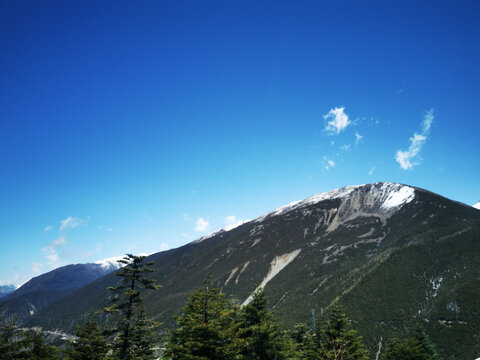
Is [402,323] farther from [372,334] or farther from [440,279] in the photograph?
[440,279]

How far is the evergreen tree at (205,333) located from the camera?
1722 cm

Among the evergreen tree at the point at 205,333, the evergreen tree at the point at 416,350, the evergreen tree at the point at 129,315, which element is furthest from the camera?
the evergreen tree at the point at 416,350

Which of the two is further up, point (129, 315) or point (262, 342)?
point (129, 315)

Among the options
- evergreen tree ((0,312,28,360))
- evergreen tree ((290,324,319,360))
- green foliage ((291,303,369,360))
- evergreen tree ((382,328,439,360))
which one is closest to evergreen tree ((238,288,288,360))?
green foliage ((291,303,369,360))

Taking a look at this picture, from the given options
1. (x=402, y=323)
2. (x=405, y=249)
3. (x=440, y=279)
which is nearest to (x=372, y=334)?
(x=402, y=323)

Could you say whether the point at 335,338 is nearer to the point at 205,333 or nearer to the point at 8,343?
the point at 205,333

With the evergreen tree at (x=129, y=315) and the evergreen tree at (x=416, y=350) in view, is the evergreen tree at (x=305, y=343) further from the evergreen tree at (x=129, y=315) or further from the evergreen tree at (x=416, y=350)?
the evergreen tree at (x=129, y=315)

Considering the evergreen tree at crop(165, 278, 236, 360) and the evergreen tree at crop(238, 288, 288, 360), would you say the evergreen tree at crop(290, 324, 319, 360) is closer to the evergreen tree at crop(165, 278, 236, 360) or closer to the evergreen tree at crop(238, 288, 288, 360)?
the evergreen tree at crop(238, 288, 288, 360)

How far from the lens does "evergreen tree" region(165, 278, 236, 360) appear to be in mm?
17219

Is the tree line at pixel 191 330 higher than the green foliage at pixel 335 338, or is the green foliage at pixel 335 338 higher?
the tree line at pixel 191 330

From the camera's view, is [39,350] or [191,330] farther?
[39,350]

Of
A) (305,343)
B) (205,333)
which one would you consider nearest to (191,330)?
(205,333)

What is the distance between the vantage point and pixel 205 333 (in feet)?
58.0

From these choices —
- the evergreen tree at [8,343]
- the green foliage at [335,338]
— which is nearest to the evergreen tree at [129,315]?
the evergreen tree at [8,343]
